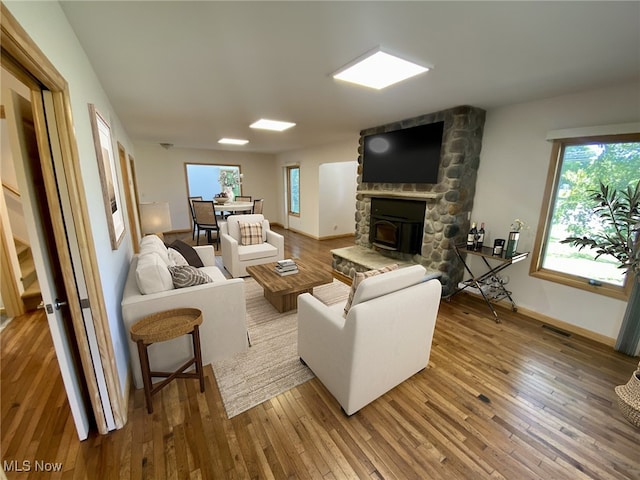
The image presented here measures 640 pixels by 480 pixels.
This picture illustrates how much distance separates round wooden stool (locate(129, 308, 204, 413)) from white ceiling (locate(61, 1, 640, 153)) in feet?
5.86

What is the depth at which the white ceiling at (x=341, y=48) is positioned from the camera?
Answer: 1324mm

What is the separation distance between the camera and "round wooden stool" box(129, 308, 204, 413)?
66.3 inches

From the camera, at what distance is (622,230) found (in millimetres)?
2451

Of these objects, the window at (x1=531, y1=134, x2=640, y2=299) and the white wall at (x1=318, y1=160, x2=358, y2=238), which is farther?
the white wall at (x1=318, y1=160, x2=358, y2=238)

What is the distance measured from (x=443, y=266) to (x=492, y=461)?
2287 millimetres

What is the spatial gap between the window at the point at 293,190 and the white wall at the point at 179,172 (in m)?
0.83

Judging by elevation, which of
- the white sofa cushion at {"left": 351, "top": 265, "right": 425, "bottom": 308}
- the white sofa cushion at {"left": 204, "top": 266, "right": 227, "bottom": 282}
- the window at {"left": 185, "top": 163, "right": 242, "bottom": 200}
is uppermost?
the window at {"left": 185, "top": 163, "right": 242, "bottom": 200}

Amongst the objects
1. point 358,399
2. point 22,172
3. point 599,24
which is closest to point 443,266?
point 358,399

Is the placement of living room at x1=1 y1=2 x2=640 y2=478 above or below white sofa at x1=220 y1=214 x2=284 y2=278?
above

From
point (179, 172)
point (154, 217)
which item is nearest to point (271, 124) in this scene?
point (154, 217)

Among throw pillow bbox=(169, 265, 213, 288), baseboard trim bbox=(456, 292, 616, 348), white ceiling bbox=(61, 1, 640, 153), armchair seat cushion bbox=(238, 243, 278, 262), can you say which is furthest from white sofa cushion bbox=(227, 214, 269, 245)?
baseboard trim bbox=(456, 292, 616, 348)

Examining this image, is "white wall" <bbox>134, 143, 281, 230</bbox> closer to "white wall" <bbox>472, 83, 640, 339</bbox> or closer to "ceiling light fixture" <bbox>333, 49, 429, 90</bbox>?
"ceiling light fixture" <bbox>333, 49, 429, 90</bbox>

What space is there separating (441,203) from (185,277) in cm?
306

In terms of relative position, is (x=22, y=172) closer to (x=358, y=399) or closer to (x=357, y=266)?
(x=358, y=399)
